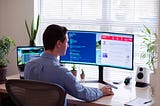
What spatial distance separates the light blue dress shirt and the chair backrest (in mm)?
191

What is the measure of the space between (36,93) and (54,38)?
47 centimetres

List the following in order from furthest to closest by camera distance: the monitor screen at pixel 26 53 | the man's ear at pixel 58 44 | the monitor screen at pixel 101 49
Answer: the monitor screen at pixel 26 53 < the monitor screen at pixel 101 49 < the man's ear at pixel 58 44

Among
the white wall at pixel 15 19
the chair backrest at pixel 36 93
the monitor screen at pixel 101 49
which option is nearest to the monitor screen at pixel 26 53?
the monitor screen at pixel 101 49

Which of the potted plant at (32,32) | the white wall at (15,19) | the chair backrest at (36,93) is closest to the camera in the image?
the chair backrest at (36,93)

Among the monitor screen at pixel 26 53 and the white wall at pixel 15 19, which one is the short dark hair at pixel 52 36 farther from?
the white wall at pixel 15 19

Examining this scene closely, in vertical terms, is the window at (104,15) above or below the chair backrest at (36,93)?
above

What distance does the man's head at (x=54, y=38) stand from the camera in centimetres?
241

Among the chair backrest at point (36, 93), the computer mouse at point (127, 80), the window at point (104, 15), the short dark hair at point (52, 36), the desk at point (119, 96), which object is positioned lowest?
the desk at point (119, 96)

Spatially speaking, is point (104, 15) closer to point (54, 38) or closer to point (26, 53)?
point (26, 53)

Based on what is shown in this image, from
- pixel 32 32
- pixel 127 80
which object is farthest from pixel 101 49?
pixel 32 32

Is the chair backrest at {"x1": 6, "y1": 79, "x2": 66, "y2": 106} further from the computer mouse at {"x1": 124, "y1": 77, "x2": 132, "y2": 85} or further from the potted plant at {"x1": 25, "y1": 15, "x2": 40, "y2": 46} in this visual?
the potted plant at {"x1": 25, "y1": 15, "x2": 40, "y2": 46}

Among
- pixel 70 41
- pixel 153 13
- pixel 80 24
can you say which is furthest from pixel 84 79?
pixel 153 13

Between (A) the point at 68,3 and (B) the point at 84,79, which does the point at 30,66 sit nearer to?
(B) the point at 84,79

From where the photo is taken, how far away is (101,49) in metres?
3.05
